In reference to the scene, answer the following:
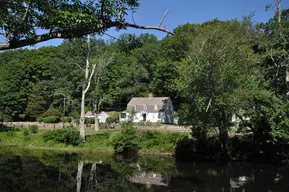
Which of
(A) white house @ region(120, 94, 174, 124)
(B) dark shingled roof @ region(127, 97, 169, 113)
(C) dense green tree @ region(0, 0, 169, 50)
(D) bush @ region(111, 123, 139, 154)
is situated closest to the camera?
(C) dense green tree @ region(0, 0, 169, 50)

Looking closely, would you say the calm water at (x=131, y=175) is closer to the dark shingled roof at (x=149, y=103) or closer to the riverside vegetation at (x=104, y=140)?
the riverside vegetation at (x=104, y=140)

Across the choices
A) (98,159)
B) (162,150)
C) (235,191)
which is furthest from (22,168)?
(235,191)

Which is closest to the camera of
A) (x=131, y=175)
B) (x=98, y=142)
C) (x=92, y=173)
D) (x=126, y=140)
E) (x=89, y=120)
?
(x=131, y=175)

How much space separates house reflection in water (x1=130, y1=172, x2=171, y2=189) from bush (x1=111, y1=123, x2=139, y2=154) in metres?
8.40

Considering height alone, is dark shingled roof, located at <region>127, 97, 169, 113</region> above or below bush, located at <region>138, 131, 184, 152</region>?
above

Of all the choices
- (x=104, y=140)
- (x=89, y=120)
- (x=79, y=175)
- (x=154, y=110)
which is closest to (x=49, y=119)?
(x=89, y=120)


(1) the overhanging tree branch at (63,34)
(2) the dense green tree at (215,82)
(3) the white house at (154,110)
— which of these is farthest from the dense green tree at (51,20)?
(3) the white house at (154,110)

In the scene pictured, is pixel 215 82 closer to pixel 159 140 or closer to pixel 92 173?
pixel 159 140

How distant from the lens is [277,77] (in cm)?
2264

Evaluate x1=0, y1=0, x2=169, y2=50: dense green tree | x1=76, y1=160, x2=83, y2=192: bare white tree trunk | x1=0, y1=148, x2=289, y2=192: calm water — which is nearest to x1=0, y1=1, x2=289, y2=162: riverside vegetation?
x1=0, y1=148, x2=289, y2=192: calm water

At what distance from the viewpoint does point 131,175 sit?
1820 cm

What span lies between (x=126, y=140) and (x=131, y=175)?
8.62m

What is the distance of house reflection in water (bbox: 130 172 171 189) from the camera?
15938 millimetres

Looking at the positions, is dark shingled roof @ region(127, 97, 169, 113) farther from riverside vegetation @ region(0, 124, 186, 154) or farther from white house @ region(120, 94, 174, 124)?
riverside vegetation @ region(0, 124, 186, 154)
